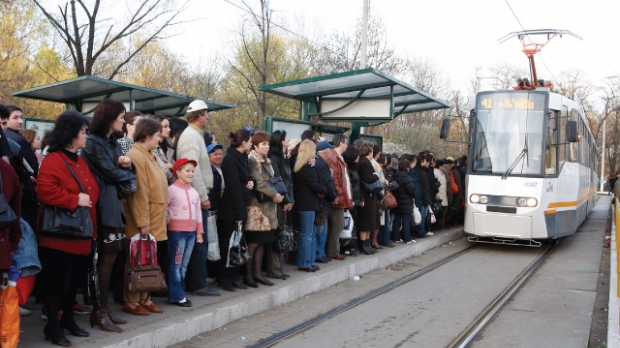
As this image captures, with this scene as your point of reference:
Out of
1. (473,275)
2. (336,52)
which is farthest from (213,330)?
(336,52)

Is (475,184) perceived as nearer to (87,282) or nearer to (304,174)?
(304,174)

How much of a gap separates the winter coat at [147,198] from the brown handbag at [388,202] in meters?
6.22

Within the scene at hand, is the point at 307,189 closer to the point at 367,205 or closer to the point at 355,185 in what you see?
the point at 355,185

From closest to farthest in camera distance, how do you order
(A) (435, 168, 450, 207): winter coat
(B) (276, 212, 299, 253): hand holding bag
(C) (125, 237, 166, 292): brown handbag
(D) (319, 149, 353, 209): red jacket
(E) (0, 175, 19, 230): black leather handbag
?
(E) (0, 175, 19, 230): black leather handbag
(C) (125, 237, 166, 292): brown handbag
(B) (276, 212, 299, 253): hand holding bag
(D) (319, 149, 353, 209): red jacket
(A) (435, 168, 450, 207): winter coat

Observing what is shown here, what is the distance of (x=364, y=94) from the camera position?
1494 centimetres

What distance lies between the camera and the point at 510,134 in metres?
13.3

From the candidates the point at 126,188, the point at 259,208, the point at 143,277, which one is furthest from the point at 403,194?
the point at 126,188

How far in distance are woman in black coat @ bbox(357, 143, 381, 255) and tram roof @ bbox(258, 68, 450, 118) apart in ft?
7.12

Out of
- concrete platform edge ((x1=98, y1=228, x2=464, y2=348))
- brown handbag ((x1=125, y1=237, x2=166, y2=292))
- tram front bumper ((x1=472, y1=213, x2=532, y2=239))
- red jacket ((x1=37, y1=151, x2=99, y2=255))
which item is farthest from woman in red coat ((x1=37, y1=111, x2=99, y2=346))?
tram front bumper ((x1=472, y1=213, x2=532, y2=239))

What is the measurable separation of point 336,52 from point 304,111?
16.0m

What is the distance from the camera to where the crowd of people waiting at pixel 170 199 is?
5.10 m

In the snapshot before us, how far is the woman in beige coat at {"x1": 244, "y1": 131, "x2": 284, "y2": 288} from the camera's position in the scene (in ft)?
26.0

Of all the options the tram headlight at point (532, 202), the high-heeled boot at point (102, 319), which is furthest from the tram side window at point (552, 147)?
the high-heeled boot at point (102, 319)

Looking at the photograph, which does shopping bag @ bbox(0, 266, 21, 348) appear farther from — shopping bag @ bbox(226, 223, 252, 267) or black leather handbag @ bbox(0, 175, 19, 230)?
shopping bag @ bbox(226, 223, 252, 267)
